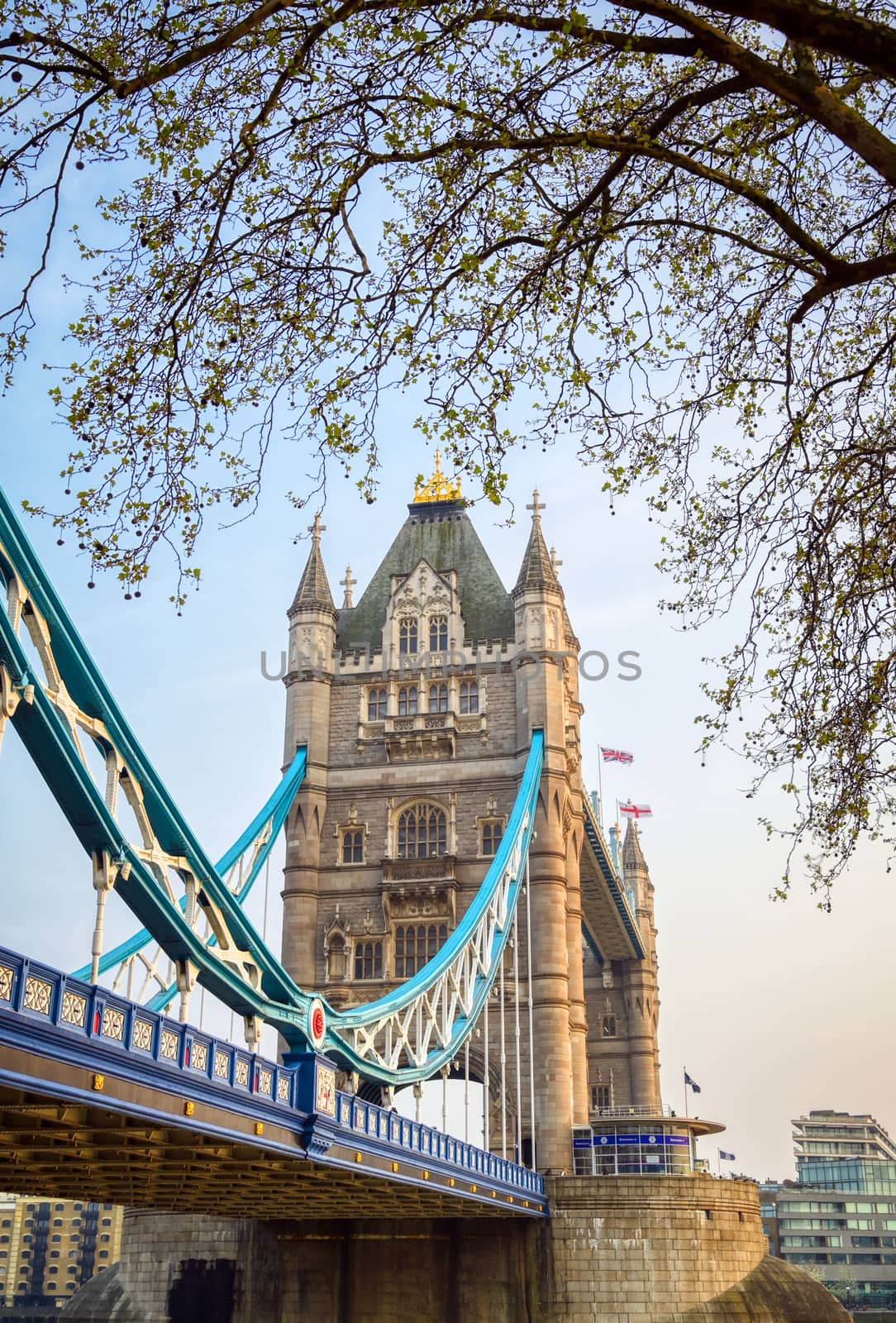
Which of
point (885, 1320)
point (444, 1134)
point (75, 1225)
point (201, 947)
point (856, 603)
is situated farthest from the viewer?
point (75, 1225)

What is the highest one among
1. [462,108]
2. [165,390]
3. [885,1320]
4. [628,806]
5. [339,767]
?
[628,806]

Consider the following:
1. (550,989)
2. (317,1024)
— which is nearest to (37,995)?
(317,1024)

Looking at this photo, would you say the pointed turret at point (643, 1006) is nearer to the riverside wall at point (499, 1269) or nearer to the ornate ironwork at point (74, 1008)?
the riverside wall at point (499, 1269)

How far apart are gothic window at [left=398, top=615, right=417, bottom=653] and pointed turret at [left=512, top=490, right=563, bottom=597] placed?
3253 mm

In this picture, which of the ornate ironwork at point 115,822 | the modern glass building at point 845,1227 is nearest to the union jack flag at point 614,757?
the ornate ironwork at point 115,822

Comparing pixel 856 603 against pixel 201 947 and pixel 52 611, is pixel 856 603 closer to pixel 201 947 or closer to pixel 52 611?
pixel 52 611

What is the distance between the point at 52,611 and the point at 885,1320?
80.8 m

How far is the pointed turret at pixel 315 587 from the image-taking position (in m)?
43.7

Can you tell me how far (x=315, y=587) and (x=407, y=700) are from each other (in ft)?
15.3

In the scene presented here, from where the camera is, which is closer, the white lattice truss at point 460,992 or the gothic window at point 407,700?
the white lattice truss at point 460,992

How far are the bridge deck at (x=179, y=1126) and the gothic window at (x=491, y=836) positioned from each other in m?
12.7

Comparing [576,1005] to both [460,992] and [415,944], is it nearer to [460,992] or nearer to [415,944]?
[460,992]

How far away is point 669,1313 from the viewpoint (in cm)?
3203

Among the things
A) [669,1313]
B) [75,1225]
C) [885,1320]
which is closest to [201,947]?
[669,1313]
